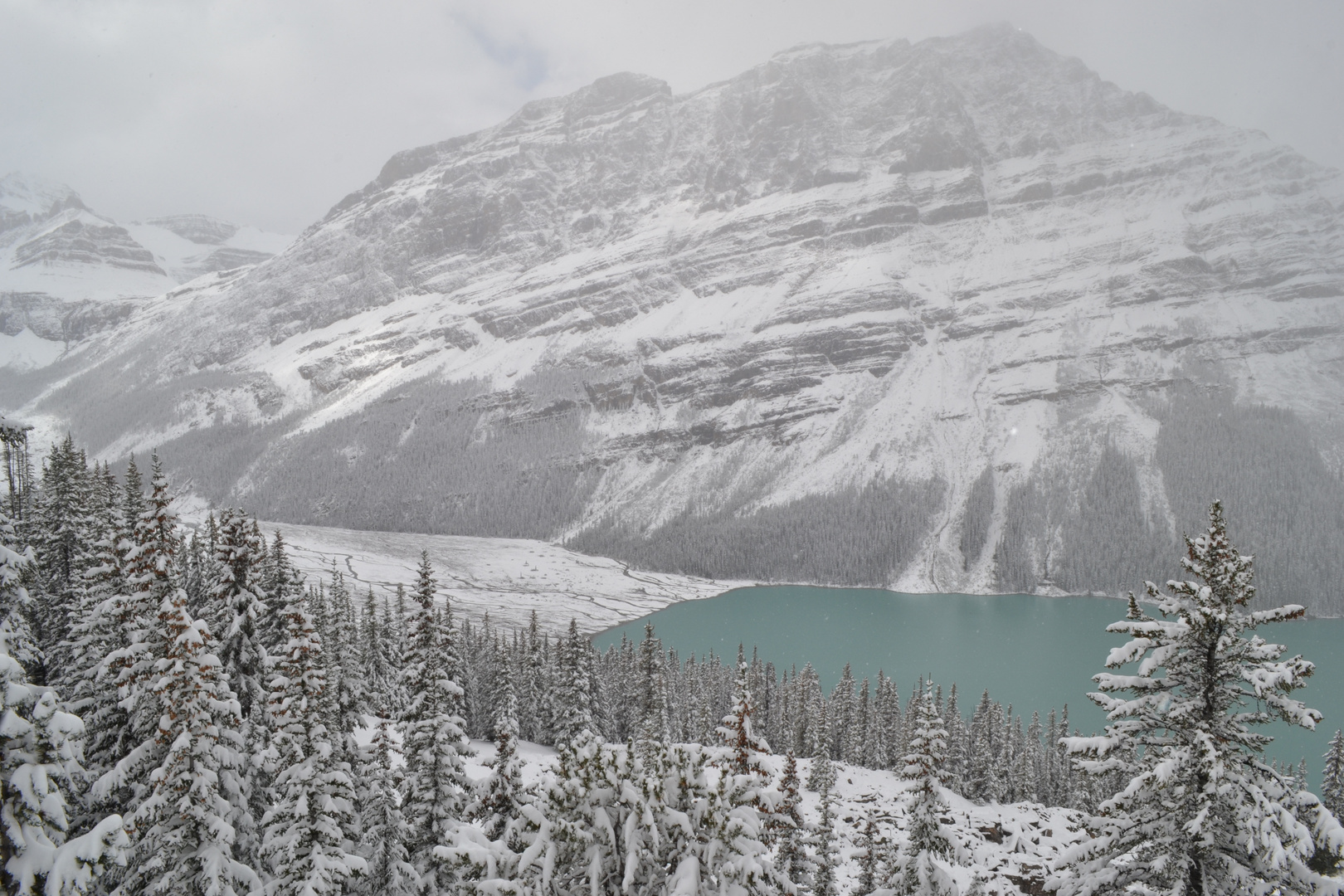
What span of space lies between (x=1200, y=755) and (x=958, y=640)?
13707 centimetres

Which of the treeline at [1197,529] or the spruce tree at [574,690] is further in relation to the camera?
the treeline at [1197,529]

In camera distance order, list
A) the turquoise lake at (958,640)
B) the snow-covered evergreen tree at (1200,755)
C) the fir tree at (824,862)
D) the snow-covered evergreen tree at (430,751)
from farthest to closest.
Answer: the turquoise lake at (958,640) < the fir tree at (824,862) < the snow-covered evergreen tree at (430,751) < the snow-covered evergreen tree at (1200,755)

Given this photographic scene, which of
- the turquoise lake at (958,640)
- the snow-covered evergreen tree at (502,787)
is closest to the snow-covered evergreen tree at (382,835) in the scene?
the snow-covered evergreen tree at (502,787)

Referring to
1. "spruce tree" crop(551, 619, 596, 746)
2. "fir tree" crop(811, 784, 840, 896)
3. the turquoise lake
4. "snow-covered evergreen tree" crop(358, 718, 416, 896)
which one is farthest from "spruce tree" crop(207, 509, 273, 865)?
the turquoise lake

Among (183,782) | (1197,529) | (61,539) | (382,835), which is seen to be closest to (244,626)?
(183,782)

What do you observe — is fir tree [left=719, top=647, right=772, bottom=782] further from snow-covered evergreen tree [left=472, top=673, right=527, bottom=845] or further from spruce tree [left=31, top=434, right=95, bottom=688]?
spruce tree [left=31, top=434, right=95, bottom=688]

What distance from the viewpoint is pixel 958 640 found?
135750mm

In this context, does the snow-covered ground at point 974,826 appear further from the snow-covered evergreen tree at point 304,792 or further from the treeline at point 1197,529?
the treeline at point 1197,529

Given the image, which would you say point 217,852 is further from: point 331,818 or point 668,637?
point 668,637

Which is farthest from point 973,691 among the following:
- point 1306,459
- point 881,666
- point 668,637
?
point 1306,459

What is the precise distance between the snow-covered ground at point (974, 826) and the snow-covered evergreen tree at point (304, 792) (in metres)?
15.3

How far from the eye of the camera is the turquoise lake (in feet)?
344

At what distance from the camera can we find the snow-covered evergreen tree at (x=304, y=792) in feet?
62.8

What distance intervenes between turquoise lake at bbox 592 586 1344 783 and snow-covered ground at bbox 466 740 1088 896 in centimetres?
4952
